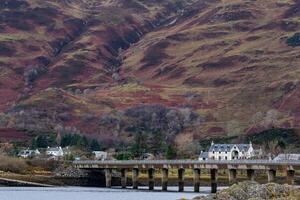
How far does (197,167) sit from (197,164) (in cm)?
83

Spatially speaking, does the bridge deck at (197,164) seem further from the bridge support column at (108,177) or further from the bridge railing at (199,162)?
the bridge support column at (108,177)

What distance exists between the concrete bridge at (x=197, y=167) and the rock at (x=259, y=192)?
7066cm

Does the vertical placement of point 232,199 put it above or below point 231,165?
below

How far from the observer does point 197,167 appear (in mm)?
140375

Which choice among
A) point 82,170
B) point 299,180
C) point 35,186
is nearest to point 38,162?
point 82,170

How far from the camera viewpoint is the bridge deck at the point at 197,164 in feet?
407

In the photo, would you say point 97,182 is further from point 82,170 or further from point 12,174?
point 12,174

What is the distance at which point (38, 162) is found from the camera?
178 metres

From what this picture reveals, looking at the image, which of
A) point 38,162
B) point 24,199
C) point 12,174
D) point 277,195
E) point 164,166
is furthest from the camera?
point 38,162

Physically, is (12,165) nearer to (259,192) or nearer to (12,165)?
(12,165)

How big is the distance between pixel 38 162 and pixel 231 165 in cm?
5715

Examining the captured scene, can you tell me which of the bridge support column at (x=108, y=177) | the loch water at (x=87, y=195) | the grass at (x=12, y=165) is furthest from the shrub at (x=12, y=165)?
the loch water at (x=87, y=195)

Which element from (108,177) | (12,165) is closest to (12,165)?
(12,165)

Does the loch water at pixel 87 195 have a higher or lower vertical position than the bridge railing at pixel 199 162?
lower
